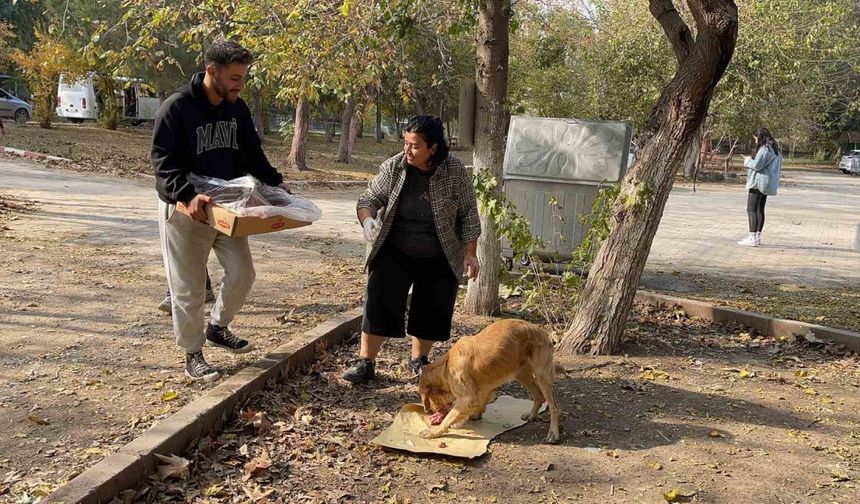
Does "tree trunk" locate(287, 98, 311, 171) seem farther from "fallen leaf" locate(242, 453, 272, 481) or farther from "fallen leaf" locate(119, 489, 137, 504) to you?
"fallen leaf" locate(119, 489, 137, 504)

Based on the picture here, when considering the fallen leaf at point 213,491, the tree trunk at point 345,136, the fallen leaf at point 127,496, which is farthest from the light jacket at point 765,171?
the tree trunk at point 345,136

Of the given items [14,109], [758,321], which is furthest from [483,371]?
[14,109]

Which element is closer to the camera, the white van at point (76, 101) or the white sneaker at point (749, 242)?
the white sneaker at point (749, 242)

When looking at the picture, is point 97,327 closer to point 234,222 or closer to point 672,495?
point 234,222

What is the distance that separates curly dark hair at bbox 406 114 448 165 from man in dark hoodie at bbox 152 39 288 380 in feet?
3.16

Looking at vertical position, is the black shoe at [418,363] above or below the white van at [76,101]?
below

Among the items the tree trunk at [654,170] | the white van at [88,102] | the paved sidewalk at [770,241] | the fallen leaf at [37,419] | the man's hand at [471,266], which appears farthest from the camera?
the white van at [88,102]

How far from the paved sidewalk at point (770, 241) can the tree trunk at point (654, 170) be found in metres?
3.73

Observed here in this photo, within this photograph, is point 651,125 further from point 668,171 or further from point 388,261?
point 388,261

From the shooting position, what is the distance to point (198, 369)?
4586 mm

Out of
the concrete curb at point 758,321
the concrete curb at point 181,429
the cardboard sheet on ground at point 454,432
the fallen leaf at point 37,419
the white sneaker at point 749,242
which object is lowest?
the cardboard sheet on ground at point 454,432

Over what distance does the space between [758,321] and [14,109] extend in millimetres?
34828

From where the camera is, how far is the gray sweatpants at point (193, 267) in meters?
4.37

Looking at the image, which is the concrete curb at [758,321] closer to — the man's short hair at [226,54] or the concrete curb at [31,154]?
the man's short hair at [226,54]
